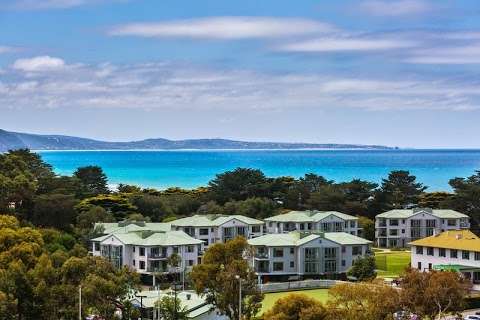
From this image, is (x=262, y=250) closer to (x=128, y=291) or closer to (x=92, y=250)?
(x=92, y=250)

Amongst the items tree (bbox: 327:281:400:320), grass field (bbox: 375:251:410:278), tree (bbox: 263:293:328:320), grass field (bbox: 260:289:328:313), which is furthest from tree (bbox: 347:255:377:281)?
tree (bbox: 263:293:328:320)

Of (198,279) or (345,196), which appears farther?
(345,196)

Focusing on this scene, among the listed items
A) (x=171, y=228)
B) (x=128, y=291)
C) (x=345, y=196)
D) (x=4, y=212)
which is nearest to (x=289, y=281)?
(x=171, y=228)

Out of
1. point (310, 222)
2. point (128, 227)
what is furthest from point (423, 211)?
point (128, 227)

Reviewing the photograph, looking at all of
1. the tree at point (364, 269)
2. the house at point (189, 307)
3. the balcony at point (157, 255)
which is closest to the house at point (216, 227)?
the balcony at point (157, 255)

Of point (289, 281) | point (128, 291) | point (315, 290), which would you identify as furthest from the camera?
point (289, 281)
